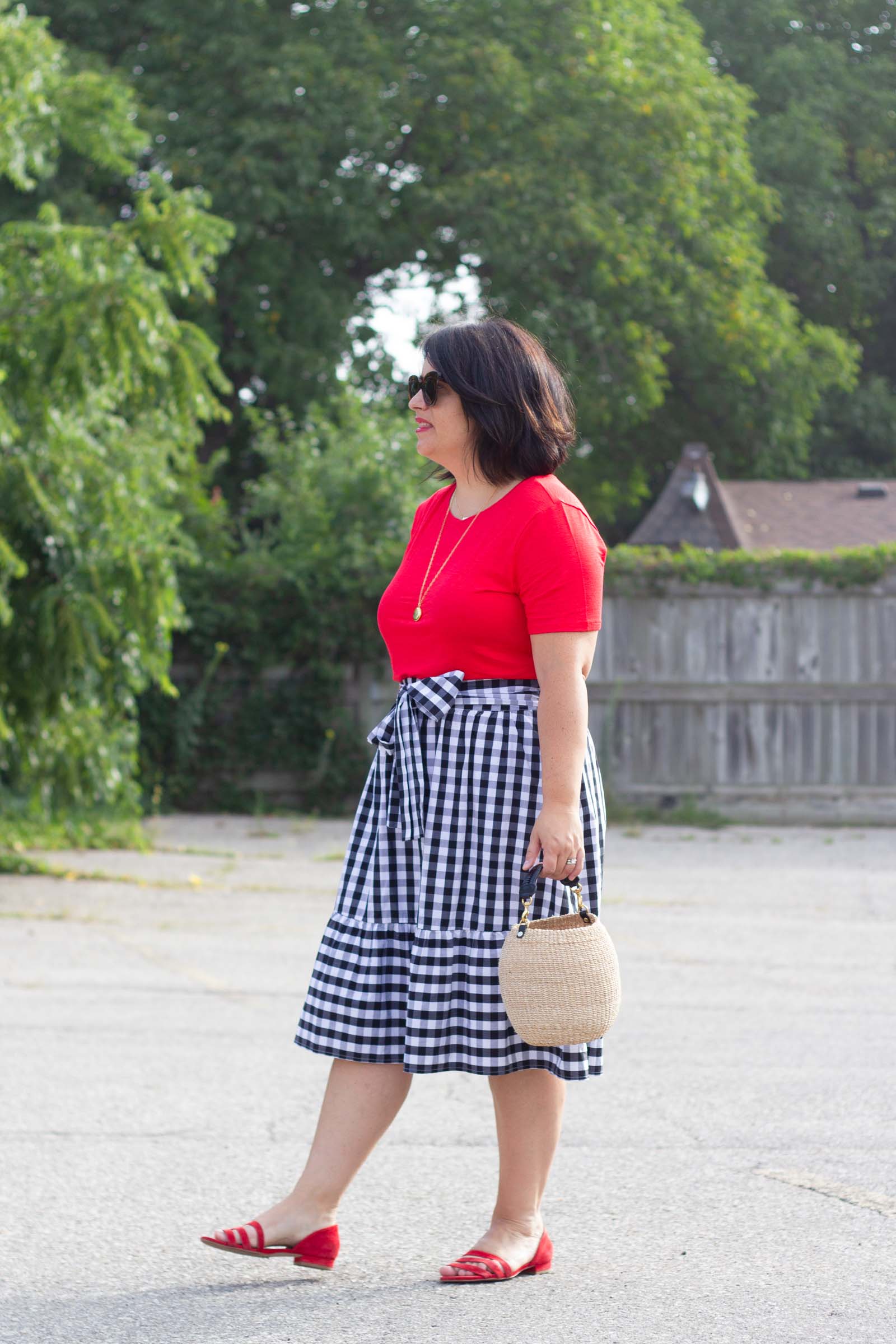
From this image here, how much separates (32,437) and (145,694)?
4.73 metres

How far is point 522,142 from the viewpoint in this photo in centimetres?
2175

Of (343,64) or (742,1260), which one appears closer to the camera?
(742,1260)

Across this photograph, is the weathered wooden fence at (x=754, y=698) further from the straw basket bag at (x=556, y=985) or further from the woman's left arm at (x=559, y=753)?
the straw basket bag at (x=556, y=985)

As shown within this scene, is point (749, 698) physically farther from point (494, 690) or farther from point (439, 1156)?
point (494, 690)

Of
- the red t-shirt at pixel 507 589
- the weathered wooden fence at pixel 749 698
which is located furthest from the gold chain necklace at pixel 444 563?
the weathered wooden fence at pixel 749 698

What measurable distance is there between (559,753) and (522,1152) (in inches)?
32.1

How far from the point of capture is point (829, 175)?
92.0 ft

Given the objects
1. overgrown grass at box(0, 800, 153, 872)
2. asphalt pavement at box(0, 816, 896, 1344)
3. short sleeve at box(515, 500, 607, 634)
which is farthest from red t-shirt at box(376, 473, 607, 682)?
overgrown grass at box(0, 800, 153, 872)

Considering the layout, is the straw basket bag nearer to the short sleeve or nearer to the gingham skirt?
the gingham skirt

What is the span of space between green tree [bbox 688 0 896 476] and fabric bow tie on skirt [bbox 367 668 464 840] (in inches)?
1034

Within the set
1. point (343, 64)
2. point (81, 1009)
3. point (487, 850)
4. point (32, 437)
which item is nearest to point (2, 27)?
point (32, 437)

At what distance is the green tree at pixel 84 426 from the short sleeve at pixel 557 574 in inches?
220

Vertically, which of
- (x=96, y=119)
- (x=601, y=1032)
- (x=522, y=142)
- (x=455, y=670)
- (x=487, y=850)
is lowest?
(x=601, y=1032)

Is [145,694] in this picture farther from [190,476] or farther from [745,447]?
[745,447]
